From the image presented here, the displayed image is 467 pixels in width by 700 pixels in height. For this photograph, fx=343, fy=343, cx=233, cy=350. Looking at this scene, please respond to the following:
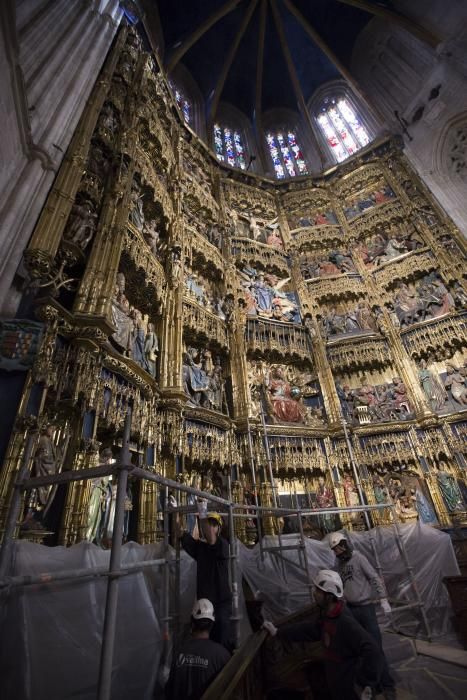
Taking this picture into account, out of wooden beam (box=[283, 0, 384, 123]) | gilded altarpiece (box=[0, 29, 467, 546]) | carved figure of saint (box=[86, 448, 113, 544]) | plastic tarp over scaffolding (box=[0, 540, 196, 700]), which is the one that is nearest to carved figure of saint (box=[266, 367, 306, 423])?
gilded altarpiece (box=[0, 29, 467, 546])

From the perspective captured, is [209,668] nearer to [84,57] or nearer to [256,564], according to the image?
[256,564]

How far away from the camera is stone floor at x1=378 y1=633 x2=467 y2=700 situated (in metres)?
3.17

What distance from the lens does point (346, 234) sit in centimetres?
1502

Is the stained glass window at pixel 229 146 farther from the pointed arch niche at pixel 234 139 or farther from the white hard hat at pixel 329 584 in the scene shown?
the white hard hat at pixel 329 584

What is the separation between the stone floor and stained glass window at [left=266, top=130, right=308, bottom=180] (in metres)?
20.4

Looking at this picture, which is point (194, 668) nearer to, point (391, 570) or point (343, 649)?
point (343, 649)

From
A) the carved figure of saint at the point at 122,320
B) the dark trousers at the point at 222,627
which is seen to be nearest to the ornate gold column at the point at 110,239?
the carved figure of saint at the point at 122,320

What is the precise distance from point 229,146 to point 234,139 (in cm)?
101

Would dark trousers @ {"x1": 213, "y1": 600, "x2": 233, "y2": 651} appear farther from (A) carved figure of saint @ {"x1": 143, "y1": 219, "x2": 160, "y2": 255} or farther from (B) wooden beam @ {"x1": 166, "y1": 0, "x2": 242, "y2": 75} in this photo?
(B) wooden beam @ {"x1": 166, "y1": 0, "x2": 242, "y2": 75}

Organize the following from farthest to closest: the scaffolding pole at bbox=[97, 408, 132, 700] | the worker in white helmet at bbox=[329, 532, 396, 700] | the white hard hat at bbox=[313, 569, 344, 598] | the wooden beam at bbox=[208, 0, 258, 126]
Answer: the wooden beam at bbox=[208, 0, 258, 126] → the worker in white helmet at bbox=[329, 532, 396, 700] → the white hard hat at bbox=[313, 569, 344, 598] → the scaffolding pole at bbox=[97, 408, 132, 700]

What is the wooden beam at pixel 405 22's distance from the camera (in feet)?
49.7

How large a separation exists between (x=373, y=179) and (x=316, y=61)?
11.1m

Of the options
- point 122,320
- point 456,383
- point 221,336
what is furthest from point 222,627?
point 456,383

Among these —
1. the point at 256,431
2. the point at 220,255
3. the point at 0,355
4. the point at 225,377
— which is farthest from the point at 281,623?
the point at 220,255
